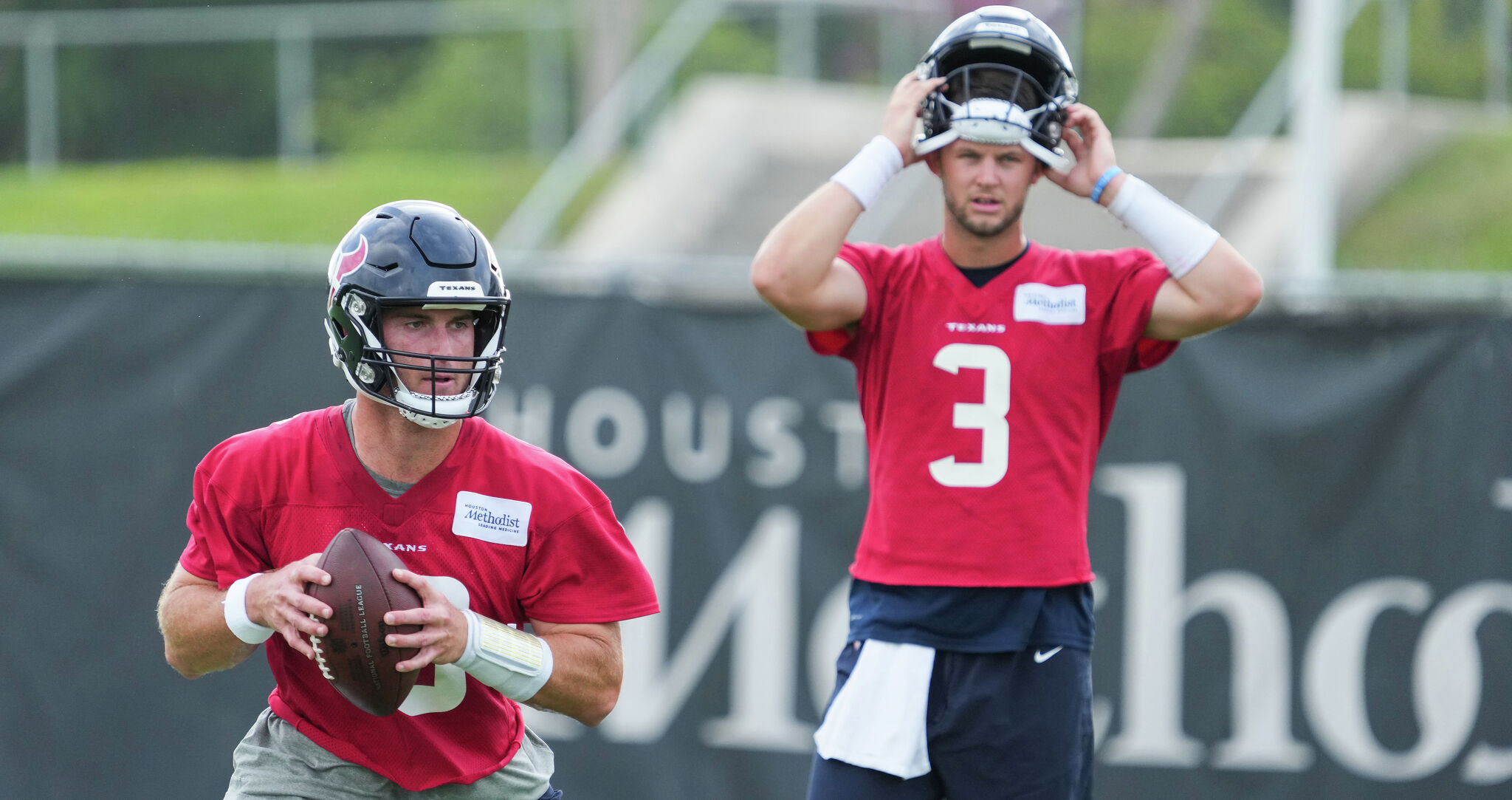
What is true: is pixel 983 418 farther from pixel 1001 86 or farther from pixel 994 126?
pixel 1001 86

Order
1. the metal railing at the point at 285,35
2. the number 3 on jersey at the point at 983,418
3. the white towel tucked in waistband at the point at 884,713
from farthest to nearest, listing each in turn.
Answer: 1. the metal railing at the point at 285,35
2. the number 3 on jersey at the point at 983,418
3. the white towel tucked in waistband at the point at 884,713

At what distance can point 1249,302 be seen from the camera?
13.1ft

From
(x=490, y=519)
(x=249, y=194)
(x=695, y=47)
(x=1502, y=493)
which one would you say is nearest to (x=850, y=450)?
(x=1502, y=493)

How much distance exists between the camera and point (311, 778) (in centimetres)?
346

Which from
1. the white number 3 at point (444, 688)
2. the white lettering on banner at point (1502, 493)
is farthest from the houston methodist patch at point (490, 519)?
the white lettering on banner at point (1502, 493)

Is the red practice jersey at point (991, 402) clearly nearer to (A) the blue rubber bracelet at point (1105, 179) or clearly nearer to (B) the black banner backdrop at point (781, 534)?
(A) the blue rubber bracelet at point (1105, 179)

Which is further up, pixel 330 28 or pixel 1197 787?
pixel 330 28

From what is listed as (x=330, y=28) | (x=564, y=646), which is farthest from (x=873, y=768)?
(x=330, y=28)

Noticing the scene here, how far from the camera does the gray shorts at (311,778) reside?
3445 mm

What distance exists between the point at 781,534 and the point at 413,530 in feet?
9.17

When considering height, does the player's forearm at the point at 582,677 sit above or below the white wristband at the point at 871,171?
below

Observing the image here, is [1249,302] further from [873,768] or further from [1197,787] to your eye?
[1197,787]

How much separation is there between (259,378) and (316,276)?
448 millimetres

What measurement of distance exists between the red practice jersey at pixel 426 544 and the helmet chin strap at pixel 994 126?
1.29 meters
